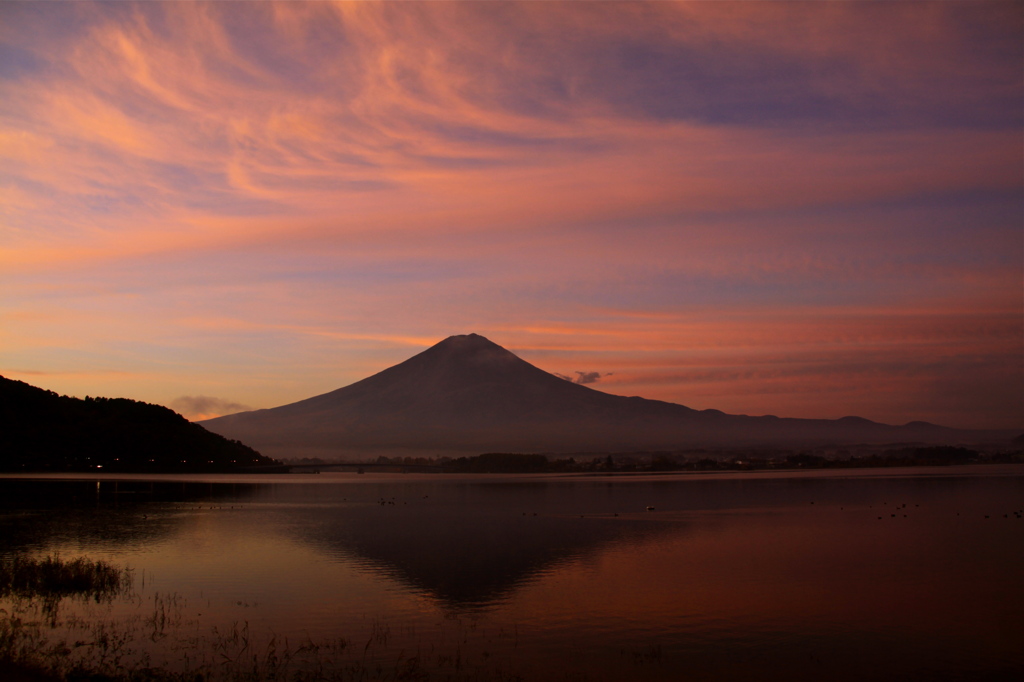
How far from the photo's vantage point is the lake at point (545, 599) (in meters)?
22.3

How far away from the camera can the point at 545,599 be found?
31297 millimetres

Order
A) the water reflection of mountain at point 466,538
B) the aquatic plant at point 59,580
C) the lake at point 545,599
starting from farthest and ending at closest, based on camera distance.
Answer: the water reflection of mountain at point 466,538
the aquatic plant at point 59,580
the lake at point 545,599

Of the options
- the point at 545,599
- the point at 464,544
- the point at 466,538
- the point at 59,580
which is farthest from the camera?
the point at 466,538

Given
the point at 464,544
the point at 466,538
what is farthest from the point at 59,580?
the point at 466,538

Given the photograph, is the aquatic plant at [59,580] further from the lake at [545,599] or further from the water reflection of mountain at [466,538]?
the water reflection of mountain at [466,538]

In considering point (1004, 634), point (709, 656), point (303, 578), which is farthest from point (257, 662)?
point (1004, 634)

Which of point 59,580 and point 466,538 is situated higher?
point 59,580

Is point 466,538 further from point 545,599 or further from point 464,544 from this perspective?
point 545,599

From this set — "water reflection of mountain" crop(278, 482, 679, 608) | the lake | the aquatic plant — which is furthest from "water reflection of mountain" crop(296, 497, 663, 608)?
the aquatic plant

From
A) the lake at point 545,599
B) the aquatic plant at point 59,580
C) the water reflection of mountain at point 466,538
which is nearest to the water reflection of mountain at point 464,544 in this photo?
the water reflection of mountain at point 466,538

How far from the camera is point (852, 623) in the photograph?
27.8m

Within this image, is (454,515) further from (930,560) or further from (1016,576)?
(1016,576)

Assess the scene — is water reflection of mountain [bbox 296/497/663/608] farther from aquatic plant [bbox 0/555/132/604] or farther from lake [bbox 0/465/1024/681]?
aquatic plant [bbox 0/555/132/604]

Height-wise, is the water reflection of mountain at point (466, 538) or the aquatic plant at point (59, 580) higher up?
the aquatic plant at point (59, 580)
